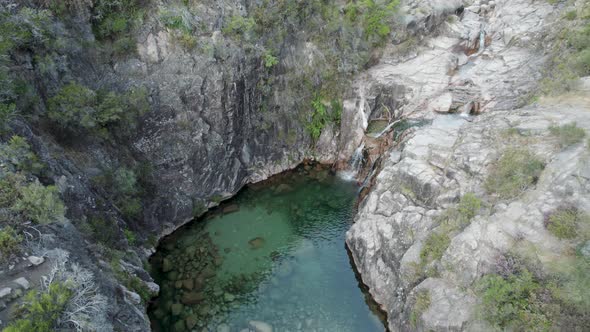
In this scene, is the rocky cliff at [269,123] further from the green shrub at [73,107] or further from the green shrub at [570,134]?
the green shrub at [570,134]

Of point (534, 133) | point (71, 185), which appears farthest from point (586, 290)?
point (71, 185)

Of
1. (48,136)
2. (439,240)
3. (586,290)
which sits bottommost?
(439,240)

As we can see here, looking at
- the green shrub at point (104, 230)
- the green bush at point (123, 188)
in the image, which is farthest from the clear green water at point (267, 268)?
the green shrub at point (104, 230)

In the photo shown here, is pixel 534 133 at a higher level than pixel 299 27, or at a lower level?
lower

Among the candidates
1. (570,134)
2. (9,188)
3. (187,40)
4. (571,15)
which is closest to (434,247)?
(570,134)

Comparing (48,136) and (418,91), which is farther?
(418,91)

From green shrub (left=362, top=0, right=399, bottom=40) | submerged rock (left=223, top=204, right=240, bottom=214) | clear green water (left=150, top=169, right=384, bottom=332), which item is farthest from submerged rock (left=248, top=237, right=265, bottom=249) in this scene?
green shrub (left=362, top=0, right=399, bottom=40)

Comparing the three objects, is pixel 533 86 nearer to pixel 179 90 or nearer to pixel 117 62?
pixel 179 90
